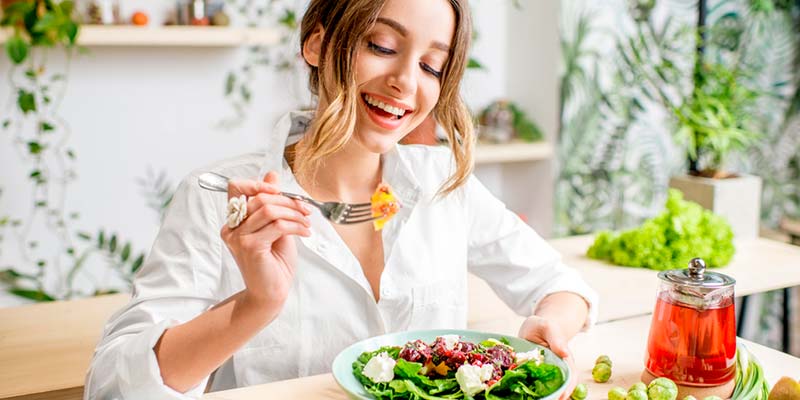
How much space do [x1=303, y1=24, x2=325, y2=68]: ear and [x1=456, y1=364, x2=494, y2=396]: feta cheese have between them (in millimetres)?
698

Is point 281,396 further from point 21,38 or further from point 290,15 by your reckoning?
point 290,15

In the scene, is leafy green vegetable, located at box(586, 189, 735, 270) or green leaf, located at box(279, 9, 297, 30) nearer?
leafy green vegetable, located at box(586, 189, 735, 270)

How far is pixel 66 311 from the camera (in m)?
2.05

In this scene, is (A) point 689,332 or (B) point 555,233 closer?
(A) point 689,332

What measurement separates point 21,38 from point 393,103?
7.28 feet

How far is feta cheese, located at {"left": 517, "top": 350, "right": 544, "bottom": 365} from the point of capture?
1.20 m

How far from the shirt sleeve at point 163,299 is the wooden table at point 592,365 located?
0.37 ft

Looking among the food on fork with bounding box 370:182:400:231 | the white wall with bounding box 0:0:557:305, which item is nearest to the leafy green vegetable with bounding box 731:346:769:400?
the food on fork with bounding box 370:182:400:231

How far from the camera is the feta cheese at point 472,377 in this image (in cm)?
111

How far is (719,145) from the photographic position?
2.85 meters

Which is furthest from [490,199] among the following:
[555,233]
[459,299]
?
[555,233]

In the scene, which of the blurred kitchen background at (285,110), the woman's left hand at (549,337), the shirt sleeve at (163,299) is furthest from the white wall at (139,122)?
the woman's left hand at (549,337)

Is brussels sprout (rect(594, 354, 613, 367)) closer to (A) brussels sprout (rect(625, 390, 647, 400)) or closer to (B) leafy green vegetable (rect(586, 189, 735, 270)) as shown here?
(A) brussels sprout (rect(625, 390, 647, 400))

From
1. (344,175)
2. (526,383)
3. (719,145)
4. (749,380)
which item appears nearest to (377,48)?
(344,175)
